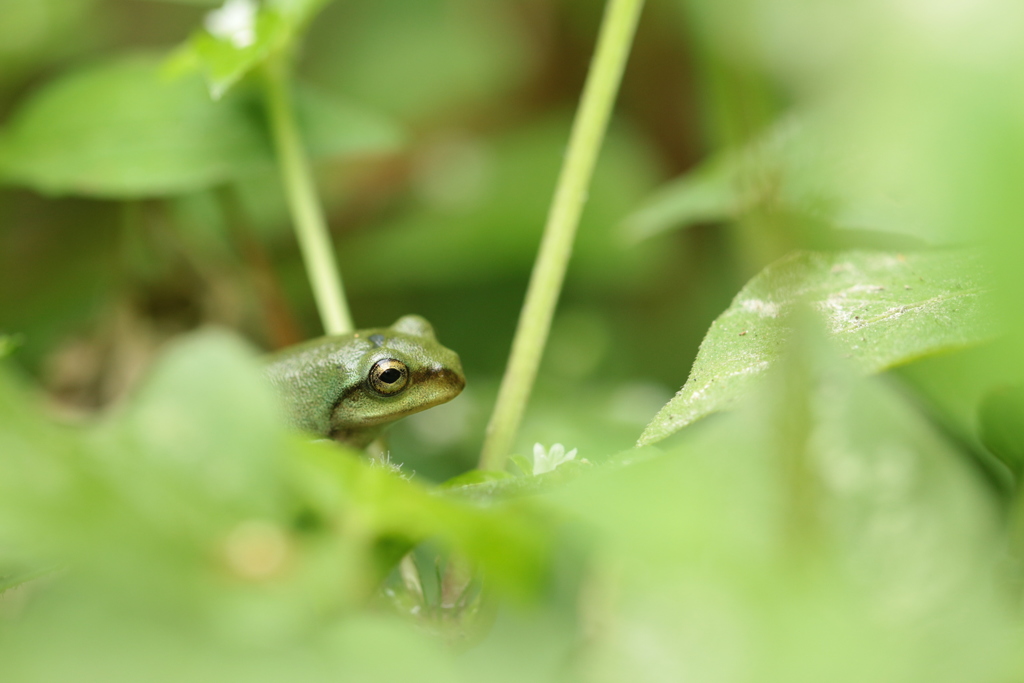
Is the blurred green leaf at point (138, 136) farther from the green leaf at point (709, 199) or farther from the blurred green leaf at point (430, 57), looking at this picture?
the blurred green leaf at point (430, 57)

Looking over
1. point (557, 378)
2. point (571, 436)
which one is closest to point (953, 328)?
point (571, 436)

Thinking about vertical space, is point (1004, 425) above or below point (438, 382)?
below

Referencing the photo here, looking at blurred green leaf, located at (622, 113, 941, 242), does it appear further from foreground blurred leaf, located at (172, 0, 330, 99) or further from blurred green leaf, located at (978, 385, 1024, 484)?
foreground blurred leaf, located at (172, 0, 330, 99)

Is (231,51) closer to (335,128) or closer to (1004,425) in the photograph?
(335,128)

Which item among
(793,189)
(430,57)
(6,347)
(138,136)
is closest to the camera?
(6,347)

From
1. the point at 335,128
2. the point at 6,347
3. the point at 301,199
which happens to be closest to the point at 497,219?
the point at 335,128

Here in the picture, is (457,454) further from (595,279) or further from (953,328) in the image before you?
(953,328)
